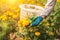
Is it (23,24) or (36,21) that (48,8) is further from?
(23,24)

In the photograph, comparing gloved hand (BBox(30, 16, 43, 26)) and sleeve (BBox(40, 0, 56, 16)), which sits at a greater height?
sleeve (BBox(40, 0, 56, 16))

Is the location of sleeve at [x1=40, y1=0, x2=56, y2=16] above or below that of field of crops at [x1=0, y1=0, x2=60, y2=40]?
above

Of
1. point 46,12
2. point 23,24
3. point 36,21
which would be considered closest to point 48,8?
point 46,12

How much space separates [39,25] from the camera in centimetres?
243

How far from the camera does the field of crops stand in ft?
7.94

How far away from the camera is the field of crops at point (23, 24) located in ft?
7.94

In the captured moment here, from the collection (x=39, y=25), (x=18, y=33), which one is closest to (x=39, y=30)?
(x=39, y=25)

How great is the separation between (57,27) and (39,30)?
0.17 metres

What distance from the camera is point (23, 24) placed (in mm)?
2410

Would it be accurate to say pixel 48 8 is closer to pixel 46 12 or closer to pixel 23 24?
pixel 46 12

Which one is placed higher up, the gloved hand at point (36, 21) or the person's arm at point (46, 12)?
the person's arm at point (46, 12)

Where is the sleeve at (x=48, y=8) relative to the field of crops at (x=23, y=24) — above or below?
above

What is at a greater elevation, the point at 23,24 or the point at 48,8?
the point at 48,8

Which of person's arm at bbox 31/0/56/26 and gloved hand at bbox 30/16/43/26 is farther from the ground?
person's arm at bbox 31/0/56/26
